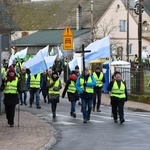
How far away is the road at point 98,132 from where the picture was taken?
459 inches

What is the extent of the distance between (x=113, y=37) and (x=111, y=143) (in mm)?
52563

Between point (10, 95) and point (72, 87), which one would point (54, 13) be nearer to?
point (72, 87)

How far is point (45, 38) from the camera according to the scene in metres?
61.4

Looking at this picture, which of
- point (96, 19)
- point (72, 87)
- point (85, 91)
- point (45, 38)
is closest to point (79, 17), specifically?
point (96, 19)

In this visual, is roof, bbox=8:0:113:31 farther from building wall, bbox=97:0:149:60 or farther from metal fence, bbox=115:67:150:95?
metal fence, bbox=115:67:150:95

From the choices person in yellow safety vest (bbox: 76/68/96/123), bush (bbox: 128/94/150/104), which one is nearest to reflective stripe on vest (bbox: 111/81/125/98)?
person in yellow safety vest (bbox: 76/68/96/123)

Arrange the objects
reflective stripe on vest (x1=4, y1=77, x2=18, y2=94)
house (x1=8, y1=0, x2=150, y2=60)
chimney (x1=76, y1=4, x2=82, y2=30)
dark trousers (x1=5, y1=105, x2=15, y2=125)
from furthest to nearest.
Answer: house (x1=8, y1=0, x2=150, y2=60) → chimney (x1=76, y1=4, x2=82, y2=30) → reflective stripe on vest (x1=4, y1=77, x2=18, y2=94) → dark trousers (x1=5, y1=105, x2=15, y2=125)

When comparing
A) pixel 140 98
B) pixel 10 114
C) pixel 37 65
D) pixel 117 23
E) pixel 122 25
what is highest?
pixel 117 23

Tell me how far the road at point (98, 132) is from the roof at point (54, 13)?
4438 centimetres

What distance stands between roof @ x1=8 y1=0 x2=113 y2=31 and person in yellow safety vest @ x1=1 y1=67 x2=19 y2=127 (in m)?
46.4

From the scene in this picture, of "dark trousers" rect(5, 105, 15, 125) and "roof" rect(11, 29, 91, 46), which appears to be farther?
"roof" rect(11, 29, 91, 46)

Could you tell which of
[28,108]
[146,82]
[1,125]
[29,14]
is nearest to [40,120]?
[1,125]

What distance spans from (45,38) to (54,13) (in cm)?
634

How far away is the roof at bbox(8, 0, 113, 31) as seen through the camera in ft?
207
